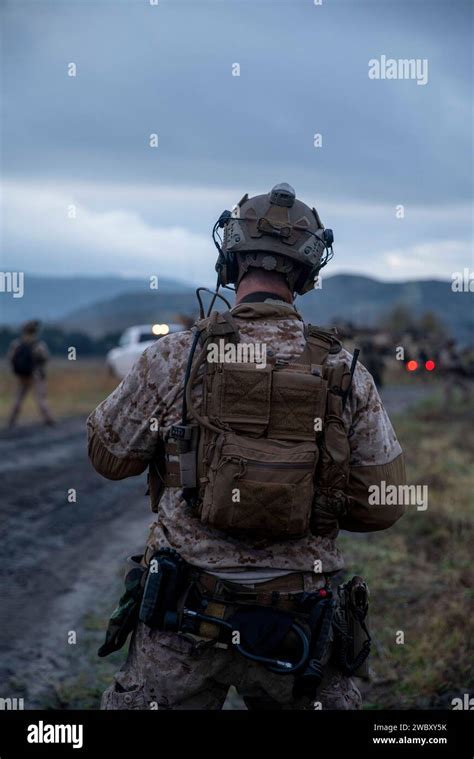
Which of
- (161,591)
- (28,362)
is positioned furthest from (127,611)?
(28,362)

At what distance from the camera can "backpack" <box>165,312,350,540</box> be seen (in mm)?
3180

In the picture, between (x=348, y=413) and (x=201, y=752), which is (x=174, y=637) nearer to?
(x=201, y=752)

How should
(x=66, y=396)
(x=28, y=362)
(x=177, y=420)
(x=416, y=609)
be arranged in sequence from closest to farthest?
(x=177, y=420)
(x=416, y=609)
(x=28, y=362)
(x=66, y=396)

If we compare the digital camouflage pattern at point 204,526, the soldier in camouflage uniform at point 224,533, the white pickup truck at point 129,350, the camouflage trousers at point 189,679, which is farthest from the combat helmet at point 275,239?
the white pickup truck at point 129,350

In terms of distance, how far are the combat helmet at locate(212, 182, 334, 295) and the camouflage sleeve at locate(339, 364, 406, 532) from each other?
0.45m

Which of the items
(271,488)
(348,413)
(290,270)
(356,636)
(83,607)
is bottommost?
(83,607)

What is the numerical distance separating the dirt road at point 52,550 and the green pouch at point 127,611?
208 centimetres

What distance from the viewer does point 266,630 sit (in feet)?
10.7

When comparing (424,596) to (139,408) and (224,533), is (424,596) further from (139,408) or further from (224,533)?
(139,408)

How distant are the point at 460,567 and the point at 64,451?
8.19 m

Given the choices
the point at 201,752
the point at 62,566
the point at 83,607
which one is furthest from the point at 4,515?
the point at 201,752

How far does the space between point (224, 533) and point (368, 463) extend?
56 centimetres

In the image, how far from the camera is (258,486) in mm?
3154

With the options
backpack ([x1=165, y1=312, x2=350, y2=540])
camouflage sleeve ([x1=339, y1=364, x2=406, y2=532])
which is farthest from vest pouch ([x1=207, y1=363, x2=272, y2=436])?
camouflage sleeve ([x1=339, y1=364, x2=406, y2=532])
